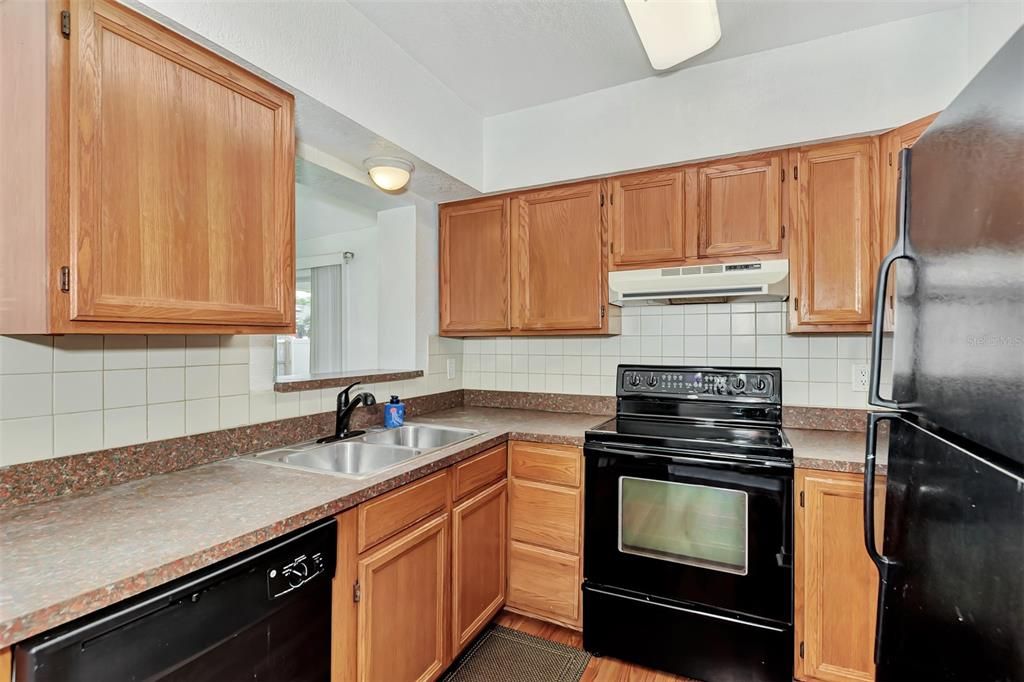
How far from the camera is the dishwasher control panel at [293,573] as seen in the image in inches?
45.6

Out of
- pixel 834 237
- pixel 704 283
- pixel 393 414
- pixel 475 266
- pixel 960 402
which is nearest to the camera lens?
pixel 960 402

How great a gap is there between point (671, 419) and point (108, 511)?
84.4 inches

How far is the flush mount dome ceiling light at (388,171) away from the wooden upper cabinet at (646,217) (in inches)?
39.5

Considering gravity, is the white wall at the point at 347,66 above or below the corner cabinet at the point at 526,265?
above

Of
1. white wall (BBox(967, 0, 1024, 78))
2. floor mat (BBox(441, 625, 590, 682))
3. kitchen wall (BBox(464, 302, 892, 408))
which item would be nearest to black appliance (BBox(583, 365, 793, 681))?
floor mat (BBox(441, 625, 590, 682))

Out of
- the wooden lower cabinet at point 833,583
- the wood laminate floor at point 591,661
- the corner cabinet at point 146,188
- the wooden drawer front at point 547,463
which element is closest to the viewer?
the corner cabinet at point 146,188

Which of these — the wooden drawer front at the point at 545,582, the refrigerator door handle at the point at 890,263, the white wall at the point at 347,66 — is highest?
the white wall at the point at 347,66

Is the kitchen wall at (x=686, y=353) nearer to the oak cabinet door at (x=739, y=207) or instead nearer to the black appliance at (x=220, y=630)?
the oak cabinet door at (x=739, y=207)

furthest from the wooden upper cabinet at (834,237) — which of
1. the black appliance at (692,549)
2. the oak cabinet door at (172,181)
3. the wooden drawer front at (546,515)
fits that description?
the oak cabinet door at (172,181)

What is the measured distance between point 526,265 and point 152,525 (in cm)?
193

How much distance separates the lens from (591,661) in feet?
6.61

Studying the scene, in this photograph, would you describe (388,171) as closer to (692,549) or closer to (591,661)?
(692,549)

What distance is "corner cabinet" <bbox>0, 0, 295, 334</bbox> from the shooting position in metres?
1.04

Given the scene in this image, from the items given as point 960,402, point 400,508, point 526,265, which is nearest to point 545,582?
point 400,508
